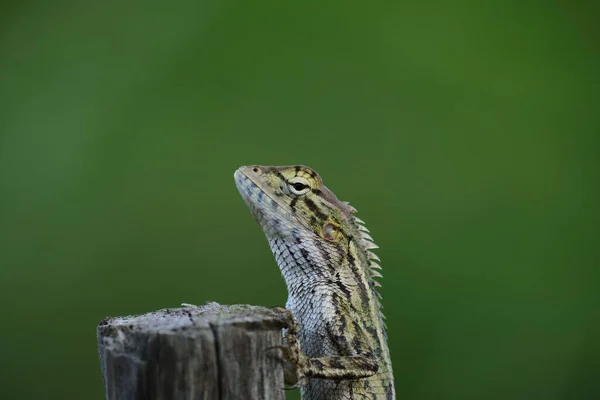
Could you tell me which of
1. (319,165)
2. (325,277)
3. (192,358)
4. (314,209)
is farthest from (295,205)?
(319,165)

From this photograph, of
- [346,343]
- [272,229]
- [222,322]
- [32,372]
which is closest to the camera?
[222,322]

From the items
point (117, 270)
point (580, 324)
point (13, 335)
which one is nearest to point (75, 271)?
point (117, 270)

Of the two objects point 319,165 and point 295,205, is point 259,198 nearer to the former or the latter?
point 295,205

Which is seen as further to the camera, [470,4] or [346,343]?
[470,4]

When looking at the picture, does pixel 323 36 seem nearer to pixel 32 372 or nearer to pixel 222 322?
pixel 32 372

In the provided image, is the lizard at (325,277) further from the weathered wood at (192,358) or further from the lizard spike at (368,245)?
the weathered wood at (192,358)

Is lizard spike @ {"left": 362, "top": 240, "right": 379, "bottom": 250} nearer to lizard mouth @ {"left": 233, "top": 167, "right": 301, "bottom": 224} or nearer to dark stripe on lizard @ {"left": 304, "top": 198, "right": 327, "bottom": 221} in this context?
dark stripe on lizard @ {"left": 304, "top": 198, "right": 327, "bottom": 221}

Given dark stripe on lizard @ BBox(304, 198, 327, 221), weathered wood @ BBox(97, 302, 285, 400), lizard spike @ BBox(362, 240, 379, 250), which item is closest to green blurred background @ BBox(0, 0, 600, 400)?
lizard spike @ BBox(362, 240, 379, 250)

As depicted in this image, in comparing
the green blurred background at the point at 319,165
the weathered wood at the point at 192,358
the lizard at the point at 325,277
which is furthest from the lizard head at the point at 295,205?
the green blurred background at the point at 319,165
